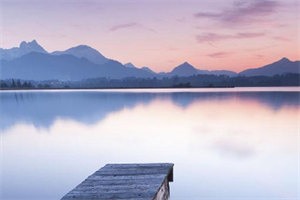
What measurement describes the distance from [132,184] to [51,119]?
29570mm

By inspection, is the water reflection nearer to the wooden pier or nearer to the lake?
the lake

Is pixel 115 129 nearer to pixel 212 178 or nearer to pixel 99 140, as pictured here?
pixel 99 140

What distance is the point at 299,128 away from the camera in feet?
83.9

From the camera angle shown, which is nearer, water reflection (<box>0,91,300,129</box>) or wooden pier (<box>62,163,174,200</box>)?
wooden pier (<box>62,163,174,200</box>)

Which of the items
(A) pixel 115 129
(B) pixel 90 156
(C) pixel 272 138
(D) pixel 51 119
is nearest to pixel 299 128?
(C) pixel 272 138

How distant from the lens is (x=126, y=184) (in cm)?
641

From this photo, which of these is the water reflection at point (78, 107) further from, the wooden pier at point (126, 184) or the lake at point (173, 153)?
the wooden pier at point (126, 184)

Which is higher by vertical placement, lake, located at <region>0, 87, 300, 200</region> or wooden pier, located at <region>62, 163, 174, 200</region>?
wooden pier, located at <region>62, 163, 174, 200</region>

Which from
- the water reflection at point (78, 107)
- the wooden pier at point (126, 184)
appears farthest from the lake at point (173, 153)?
the wooden pier at point (126, 184)

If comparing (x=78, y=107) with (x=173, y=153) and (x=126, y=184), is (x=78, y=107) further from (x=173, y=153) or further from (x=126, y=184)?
(x=126, y=184)

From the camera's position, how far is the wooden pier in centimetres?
577

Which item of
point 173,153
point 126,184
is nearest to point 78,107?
point 173,153

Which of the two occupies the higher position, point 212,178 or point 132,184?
point 132,184

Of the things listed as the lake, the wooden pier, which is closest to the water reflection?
the lake
